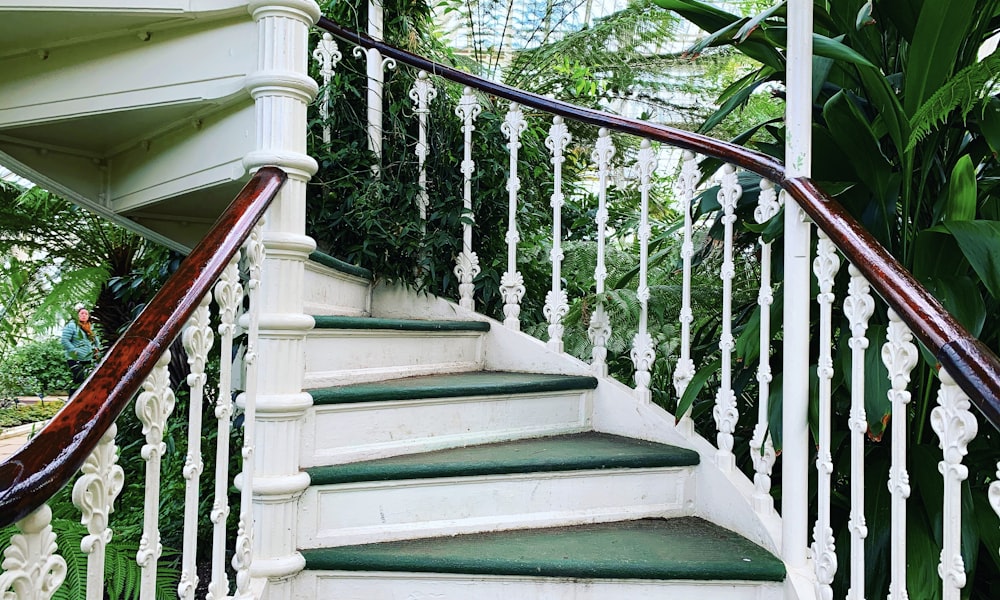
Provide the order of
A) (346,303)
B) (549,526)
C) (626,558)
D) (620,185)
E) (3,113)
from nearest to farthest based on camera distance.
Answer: (626,558)
(549,526)
(3,113)
(346,303)
(620,185)

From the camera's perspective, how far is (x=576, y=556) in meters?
1.59

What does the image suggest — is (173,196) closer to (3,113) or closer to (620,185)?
(3,113)

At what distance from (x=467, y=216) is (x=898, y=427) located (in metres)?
1.63

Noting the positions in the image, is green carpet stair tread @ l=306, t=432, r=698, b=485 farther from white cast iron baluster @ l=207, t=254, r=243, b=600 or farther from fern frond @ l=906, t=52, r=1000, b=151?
fern frond @ l=906, t=52, r=1000, b=151

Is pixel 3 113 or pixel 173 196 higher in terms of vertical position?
pixel 3 113

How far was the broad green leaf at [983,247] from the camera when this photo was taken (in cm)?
124

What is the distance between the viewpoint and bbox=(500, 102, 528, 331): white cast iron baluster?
2316 millimetres

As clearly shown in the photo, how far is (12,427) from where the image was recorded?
18.4ft

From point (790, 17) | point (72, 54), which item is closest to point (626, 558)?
point (790, 17)

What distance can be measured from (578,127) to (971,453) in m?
2.90

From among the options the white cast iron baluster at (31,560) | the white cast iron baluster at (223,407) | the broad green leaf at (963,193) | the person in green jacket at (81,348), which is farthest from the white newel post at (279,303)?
the person in green jacket at (81,348)

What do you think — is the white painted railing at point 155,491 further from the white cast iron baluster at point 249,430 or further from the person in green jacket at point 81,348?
the person in green jacket at point 81,348

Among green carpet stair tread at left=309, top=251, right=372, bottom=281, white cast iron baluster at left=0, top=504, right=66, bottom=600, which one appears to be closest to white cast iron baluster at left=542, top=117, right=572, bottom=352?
green carpet stair tread at left=309, top=251, right=372, bottom=281

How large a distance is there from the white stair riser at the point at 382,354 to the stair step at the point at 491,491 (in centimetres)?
32
